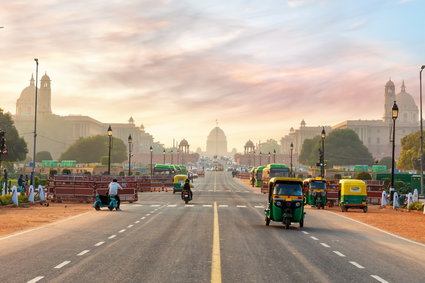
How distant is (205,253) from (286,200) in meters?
8.65

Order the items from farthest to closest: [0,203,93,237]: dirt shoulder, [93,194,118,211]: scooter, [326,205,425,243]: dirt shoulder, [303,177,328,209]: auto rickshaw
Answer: [303,177,328,209]: auto rickshaw → [93,194,118,211]: scooter → [0,203,93,237]: dirt shoulder → [326,205,425,243]: dirt shoulder

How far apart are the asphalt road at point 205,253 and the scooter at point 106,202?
324 inches

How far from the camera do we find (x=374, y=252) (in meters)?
18.0

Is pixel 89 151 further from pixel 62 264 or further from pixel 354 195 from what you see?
pixel 62 264

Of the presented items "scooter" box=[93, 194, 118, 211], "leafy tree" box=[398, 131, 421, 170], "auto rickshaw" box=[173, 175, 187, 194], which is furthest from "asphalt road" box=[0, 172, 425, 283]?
"leafy tree" box=[398, 131, 421, 170]

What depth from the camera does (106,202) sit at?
3638 cm

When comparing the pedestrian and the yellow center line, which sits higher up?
the pedestrian

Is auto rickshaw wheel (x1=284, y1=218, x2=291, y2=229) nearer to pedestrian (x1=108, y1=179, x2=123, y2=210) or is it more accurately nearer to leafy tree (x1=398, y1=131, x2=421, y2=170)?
pedestrian (x1=108, y1=179, x2=123, y2=210)

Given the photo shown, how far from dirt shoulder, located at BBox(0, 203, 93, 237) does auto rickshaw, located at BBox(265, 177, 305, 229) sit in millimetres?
9877

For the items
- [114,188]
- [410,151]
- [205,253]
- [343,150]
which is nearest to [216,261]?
[205,253]

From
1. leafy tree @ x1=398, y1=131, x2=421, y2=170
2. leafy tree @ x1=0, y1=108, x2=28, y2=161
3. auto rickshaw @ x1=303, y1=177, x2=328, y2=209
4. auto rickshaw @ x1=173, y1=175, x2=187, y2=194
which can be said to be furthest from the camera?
leafy tree @ x1=398, y1=131, x2=421, y2=170

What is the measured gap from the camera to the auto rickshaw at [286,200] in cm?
2470

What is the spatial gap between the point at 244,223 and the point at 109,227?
19.4 feet

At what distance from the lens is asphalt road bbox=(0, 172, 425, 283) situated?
514 inches
